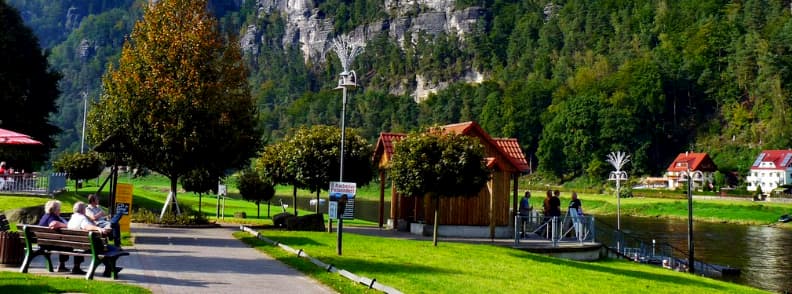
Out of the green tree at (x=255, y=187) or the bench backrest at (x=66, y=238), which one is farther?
the green tree at (x=255, y=187)

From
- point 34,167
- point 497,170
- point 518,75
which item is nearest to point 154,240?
point 497,170

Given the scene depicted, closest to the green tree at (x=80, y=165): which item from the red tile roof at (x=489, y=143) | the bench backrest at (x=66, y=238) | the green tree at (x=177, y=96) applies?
the green tree at (x=177, y=96)

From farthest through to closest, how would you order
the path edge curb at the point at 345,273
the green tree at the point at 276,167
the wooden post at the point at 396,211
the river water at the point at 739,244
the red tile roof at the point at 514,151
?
the green tree at the point at 276,167 → the wooden post at the point at 396,211 → the river water at the point at 739,244 → the red tile roof at the point at 514,151 → the path edge curb at the point at 345,273

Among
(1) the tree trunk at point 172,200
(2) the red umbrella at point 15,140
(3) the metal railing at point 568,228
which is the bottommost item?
(3) the metal railing at point 568,228

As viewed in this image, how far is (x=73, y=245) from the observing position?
13.6 metres

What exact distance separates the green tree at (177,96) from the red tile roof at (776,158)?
94276 mm

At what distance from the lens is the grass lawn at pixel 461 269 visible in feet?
53.2

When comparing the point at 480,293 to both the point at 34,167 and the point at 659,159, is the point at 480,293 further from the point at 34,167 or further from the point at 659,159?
the point at 659,159

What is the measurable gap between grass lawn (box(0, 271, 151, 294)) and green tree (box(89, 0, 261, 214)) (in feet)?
49.8

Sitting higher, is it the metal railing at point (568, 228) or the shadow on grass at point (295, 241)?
the metal railing at point (568, 228)

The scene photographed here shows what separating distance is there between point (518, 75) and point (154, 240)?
170 meters

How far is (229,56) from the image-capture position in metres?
30.3

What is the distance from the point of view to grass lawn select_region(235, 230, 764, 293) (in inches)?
639

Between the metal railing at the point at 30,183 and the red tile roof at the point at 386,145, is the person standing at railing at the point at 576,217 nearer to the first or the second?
the red tile roof at the point at 386,145
